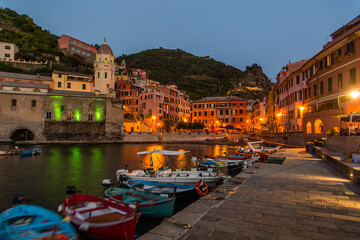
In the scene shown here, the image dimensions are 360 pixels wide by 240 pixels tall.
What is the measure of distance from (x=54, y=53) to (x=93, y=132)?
5206 cm

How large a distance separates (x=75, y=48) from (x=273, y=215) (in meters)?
124

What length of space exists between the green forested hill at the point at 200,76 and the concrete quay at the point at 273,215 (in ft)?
362

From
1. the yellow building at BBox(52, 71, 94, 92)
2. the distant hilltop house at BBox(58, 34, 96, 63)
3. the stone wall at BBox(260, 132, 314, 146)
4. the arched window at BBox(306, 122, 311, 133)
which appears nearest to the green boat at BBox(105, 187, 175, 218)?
the stone wall at BBox(260, 132, 314, 146)

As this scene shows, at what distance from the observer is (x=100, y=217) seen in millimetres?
8234

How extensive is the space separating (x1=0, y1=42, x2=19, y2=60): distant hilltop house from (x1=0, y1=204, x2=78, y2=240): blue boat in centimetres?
9741

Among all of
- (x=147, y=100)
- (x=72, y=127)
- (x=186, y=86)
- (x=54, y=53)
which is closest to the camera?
(x=72, y=127)

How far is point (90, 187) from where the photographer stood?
709 inches

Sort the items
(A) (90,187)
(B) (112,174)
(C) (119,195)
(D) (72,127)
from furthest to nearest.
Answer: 1. (D) (72,127)
2. (B) (112,174)
3. (A) (90,187)
4. (C) (119,195)

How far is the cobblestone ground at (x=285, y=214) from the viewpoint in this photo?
559 cm

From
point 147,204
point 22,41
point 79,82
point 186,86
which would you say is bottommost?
point 147,204

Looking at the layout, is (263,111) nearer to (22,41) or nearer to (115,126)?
(115,126)

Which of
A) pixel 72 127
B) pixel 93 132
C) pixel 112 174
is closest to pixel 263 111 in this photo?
pixel 93 132

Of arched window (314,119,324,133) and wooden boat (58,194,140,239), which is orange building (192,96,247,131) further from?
wooden boat (58,194,140,239)

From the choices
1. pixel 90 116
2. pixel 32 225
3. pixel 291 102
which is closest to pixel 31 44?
pixel 90 116
